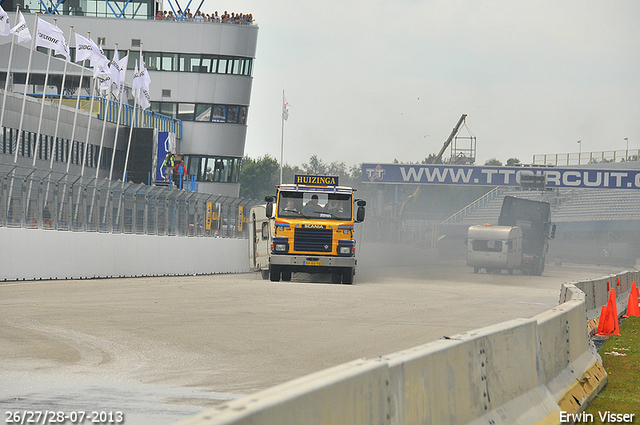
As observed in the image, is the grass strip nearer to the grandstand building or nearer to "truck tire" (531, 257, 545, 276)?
"truck tire" (531, 257, 545, 276)

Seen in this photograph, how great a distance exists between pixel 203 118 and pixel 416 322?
50.3 m

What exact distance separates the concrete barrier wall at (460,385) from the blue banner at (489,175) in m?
55.9

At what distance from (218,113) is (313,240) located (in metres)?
40.0

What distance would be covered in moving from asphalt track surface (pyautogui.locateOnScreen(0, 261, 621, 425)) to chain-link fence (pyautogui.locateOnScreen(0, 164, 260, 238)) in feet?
5.99

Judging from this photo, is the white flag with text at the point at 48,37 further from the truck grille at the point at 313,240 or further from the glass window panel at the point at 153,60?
the glass window panel at the point at 153,60

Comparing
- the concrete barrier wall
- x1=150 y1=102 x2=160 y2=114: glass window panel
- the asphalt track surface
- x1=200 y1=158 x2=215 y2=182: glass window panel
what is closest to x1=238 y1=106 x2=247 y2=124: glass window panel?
x1=200 y1=158 x2=215 y2=182: glass window panel

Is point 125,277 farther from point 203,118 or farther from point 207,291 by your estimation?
point 203,118

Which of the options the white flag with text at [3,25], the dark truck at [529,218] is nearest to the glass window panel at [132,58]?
the dark truck at [529,218]

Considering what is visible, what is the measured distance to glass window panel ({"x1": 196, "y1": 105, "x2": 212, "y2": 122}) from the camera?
62094 mm

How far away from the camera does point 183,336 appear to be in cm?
1102

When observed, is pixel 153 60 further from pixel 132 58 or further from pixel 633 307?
pixel 633 307

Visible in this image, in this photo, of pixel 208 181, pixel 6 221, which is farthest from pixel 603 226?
pixel 6 221

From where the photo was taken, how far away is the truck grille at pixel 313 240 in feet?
79.1

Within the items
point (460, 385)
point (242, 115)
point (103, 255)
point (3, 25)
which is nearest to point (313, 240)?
point (103, 255)
